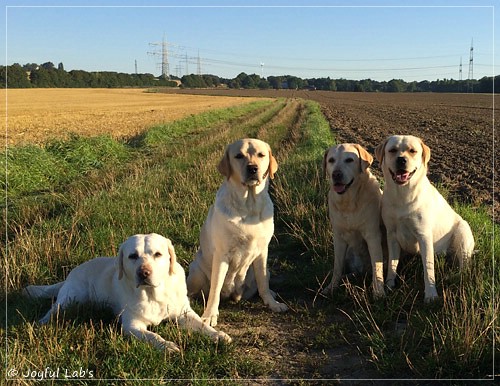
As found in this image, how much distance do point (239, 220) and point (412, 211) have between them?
162 cm

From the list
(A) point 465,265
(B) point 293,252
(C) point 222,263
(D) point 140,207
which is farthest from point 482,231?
(D) point 140,207

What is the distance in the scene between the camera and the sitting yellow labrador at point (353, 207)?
14.4 feet

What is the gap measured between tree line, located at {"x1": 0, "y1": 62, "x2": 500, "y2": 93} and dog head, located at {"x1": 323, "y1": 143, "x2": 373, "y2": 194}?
82.8 m

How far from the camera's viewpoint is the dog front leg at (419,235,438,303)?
13.5ft

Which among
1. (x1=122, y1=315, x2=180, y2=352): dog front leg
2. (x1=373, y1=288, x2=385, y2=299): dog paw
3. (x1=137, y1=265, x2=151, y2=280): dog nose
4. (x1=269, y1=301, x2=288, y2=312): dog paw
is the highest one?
(x1=137, y1=265, x2=151, y2=280): dog nose

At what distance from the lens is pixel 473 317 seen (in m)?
3.21

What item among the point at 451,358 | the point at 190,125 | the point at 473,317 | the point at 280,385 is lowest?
the point at 280,385

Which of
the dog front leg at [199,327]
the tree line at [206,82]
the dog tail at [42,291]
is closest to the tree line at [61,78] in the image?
the tree line at [206,82]

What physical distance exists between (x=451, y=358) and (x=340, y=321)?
3.68ft

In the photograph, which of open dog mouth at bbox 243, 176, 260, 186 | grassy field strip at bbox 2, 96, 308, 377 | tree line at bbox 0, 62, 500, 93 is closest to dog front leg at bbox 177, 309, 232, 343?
grassy field strip at bbox 2, 96, 308, 377

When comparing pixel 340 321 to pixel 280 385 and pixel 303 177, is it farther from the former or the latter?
pixel 303 177

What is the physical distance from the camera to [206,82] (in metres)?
136

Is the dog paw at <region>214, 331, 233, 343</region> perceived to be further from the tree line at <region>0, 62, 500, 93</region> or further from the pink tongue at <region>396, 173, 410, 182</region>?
the tree line at <region>0, 62, 500, 93</region>

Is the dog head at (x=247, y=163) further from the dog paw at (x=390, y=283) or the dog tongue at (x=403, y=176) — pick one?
the dog paw at (x=390, y=283)
